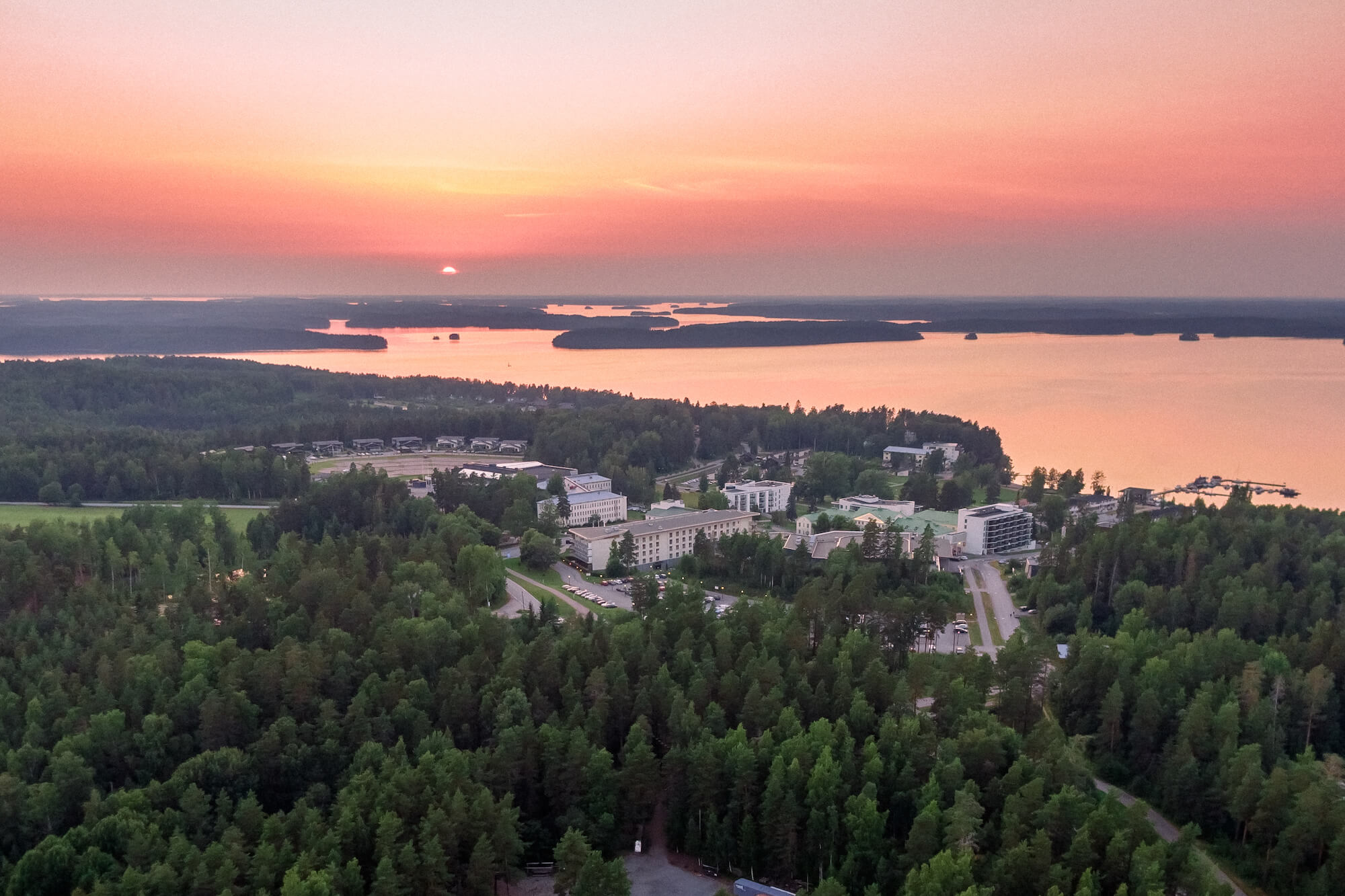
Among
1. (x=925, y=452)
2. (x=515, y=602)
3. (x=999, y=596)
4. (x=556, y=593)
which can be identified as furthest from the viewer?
(x=925, y=452)

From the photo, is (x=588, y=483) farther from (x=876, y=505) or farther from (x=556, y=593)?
(x=556, y=593)

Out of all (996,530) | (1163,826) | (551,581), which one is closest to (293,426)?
(551,581)

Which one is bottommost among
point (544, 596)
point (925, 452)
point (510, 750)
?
point (544, 596)

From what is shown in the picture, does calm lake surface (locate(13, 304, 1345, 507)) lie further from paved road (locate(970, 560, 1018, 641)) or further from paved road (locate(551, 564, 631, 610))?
paved road (locate(551, 564, 631, 610))

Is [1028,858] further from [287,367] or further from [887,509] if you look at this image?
[287,367]

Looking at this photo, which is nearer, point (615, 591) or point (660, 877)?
point (660, 877)

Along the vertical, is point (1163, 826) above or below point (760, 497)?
below

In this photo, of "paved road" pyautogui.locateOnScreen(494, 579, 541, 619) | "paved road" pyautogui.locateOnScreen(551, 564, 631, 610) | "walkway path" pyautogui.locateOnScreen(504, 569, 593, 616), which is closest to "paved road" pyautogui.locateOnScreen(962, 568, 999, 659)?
"paved road" pyautogui.locateOnScreen(551, 564, 631, 610)
